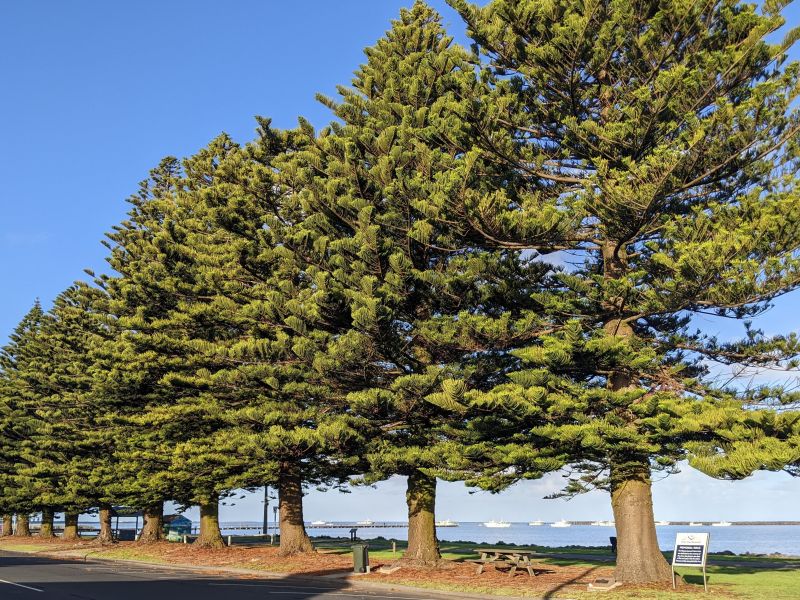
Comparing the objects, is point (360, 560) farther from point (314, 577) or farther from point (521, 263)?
point (521, 263)

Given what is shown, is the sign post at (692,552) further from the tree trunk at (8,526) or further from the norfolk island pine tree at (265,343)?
the tree trunk at (8,526)

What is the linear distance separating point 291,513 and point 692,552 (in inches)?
607

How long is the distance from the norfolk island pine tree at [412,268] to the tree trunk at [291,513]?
21.3 feet

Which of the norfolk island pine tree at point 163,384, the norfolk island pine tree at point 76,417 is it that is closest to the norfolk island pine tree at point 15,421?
the norfolk island pine tree at point 76,417

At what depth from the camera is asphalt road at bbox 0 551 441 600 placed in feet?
50.0

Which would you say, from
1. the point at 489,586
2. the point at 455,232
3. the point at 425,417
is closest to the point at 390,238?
the point at 455,232

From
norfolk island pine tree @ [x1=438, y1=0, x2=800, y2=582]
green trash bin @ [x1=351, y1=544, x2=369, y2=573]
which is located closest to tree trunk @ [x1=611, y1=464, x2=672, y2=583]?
norfolk island pine tree @ [x1=438, y1=0, x2=800, y2=582]

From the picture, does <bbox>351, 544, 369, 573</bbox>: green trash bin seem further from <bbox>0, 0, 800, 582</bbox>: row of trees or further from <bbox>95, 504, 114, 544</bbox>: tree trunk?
<bbox>95, 504, 114, 544</bbox>: tree trunk

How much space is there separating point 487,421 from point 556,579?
158 inches

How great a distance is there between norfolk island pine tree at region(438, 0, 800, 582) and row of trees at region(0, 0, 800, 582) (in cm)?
6

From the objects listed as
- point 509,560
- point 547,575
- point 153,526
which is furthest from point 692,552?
point 153,526

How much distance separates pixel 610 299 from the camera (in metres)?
16.8

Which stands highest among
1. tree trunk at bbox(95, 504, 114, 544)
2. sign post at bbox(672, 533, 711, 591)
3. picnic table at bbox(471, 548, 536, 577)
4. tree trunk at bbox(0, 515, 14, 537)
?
sign post at bbox(672, 533, 711, 591)

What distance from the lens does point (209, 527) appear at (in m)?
32.1
